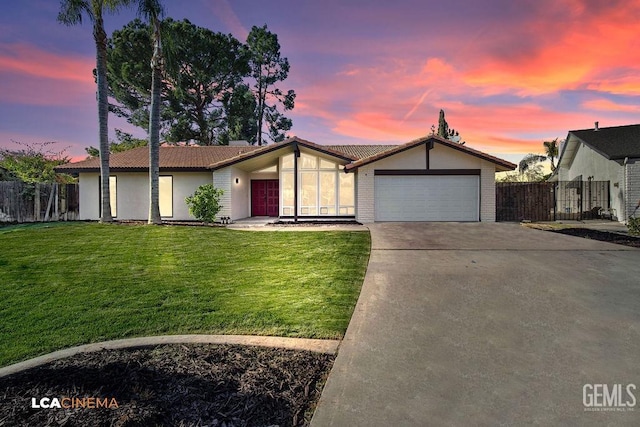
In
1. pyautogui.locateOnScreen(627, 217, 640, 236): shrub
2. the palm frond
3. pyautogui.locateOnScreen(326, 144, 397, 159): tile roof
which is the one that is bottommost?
pyautogui.locateOnScreen(627, 217, 640, 236): shrub

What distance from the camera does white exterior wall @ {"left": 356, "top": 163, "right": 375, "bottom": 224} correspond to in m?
16.6

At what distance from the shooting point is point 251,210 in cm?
2139

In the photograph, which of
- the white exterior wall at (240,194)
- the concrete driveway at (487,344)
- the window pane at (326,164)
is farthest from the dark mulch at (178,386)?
the window pane at (326,164)

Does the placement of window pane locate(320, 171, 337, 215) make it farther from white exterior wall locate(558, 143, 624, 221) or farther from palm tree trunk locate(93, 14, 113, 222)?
white exterior wall locate(558, 143, 624, 221)

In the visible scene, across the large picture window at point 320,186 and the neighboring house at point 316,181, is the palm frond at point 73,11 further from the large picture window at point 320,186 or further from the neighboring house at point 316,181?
the large picture window at point 320,186

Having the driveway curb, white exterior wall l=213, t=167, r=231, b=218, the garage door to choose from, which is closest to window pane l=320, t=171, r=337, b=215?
the garage door

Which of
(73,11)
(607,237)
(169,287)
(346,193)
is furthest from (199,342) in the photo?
(73,11)

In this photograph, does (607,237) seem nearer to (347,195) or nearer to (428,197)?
(428,197)

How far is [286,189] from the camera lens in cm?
1847

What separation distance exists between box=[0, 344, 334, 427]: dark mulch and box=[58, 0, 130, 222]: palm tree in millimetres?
13486

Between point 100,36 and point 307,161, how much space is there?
34.0ft

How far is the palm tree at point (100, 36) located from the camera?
47.6 feet

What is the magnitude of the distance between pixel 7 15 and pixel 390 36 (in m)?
15.4

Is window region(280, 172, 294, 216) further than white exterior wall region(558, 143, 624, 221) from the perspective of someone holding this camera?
Yes
